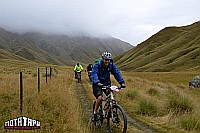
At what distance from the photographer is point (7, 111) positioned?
912cm

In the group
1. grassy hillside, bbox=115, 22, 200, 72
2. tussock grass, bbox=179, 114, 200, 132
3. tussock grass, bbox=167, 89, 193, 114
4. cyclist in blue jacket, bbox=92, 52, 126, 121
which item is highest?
grassy hillside, bbox=115, 22, 200, 72

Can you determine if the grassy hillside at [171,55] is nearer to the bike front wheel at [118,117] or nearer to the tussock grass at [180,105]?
the tussock grass at [180,105]

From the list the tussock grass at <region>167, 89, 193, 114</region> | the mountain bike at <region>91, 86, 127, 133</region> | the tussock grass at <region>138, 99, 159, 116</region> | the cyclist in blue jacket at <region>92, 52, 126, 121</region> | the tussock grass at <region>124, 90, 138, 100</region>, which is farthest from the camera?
the tussock grass at <region>124, 90, 138, 100</region>

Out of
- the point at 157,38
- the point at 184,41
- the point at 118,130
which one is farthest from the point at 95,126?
the point at 157,38

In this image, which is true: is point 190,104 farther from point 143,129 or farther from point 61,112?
point 61,112

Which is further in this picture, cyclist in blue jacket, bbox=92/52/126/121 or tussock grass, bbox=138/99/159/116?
tussock grass, bbox=138/99/159/116

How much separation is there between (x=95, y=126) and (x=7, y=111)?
9.81 ft

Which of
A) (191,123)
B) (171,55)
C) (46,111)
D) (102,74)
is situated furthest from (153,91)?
(171,55)

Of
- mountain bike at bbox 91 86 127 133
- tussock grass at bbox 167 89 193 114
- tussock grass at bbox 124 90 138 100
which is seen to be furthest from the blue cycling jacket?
tussock grass at bbox 124 90 138 100

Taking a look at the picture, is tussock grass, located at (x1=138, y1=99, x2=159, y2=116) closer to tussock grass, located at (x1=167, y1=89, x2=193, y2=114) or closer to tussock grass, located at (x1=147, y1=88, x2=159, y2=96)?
tussock grass, located at (x1=167, y1=89, x2=193, y2=114)

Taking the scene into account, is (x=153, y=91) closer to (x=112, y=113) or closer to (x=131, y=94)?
(x=131, y=94)

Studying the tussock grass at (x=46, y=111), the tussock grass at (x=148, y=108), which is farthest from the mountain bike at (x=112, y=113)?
the tussock grass at (x=148, y=108)

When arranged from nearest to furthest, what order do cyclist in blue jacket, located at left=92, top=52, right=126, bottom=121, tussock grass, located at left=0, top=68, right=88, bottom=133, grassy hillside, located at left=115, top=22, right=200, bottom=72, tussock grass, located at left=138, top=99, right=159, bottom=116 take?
tussock grass, located at left=0, top=68, right=88, bottom=133 < cyclist in blue jacket, located at left=92, top=52, right=126, bottom=121 < tussock grass, located at left=138, top=99, right=159, bottom=116 < grassy hillside, located at left=115, top=22, right=200, bottom=72

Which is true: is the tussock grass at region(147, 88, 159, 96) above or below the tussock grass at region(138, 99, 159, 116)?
above
